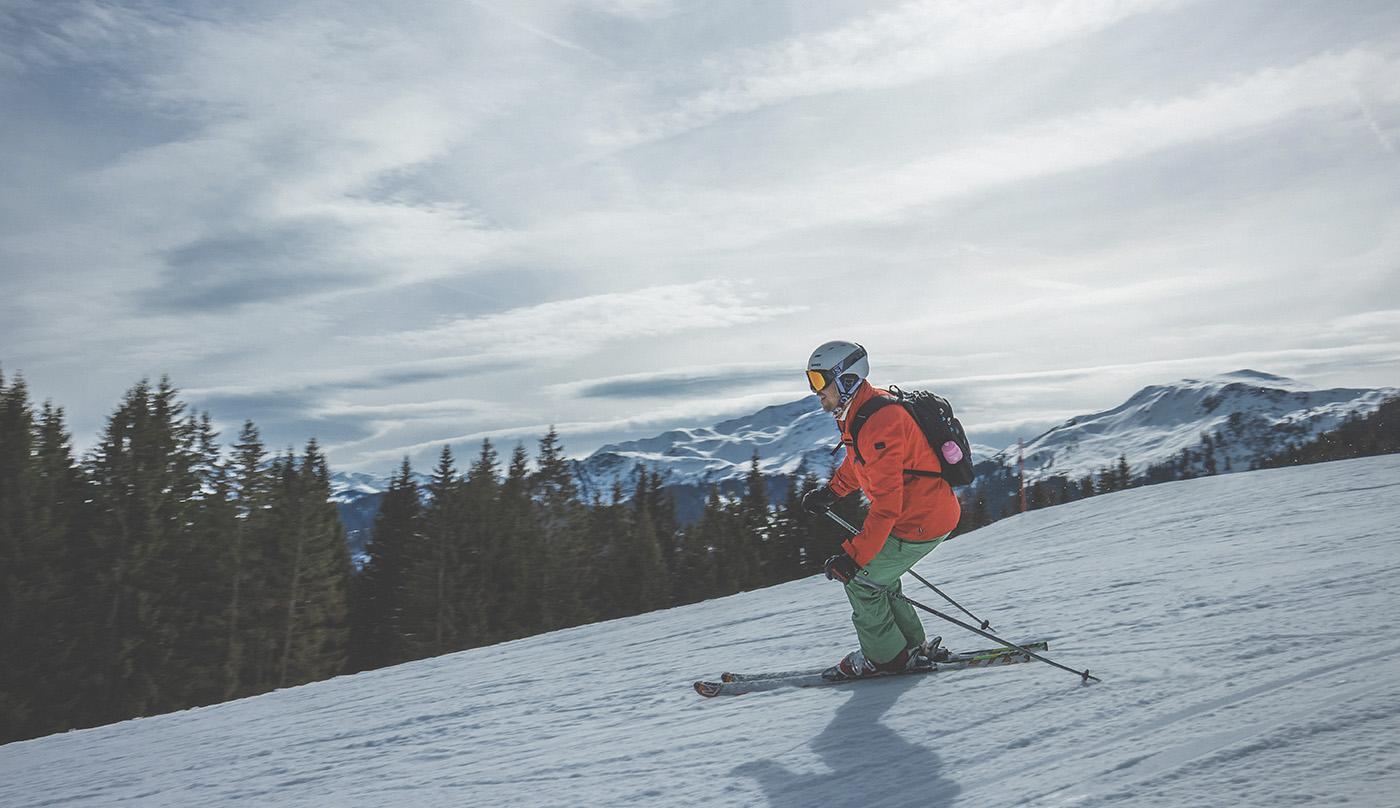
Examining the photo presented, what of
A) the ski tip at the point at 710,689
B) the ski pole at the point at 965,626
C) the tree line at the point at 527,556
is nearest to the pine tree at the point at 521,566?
the tree line at the point at 527,556

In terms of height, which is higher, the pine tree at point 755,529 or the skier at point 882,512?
the skier at point 882,512

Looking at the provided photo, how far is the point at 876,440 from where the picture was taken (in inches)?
180

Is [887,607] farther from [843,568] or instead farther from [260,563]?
[260,563]

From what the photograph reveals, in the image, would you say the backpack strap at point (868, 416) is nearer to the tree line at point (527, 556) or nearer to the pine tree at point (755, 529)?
the tree line at point (527, 556)

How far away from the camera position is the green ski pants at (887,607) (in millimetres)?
4797

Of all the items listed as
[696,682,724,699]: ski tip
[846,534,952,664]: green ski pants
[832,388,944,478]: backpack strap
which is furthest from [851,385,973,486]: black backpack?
[696,682,724,699]: ski tip

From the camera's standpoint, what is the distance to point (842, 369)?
490 cm

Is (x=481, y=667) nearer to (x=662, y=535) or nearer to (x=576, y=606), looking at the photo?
(x=576, y=606)

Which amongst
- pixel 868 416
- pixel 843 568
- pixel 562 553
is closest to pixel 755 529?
pixel 562 553

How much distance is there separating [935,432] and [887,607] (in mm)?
1181

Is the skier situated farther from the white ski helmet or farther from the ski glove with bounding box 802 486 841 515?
the ski glove with bounding box 802 486 841 515

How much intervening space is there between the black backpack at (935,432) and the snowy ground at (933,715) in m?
1.23

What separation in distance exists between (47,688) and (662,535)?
121ft

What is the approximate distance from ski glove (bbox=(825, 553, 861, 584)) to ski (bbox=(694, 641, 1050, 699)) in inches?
30.6
